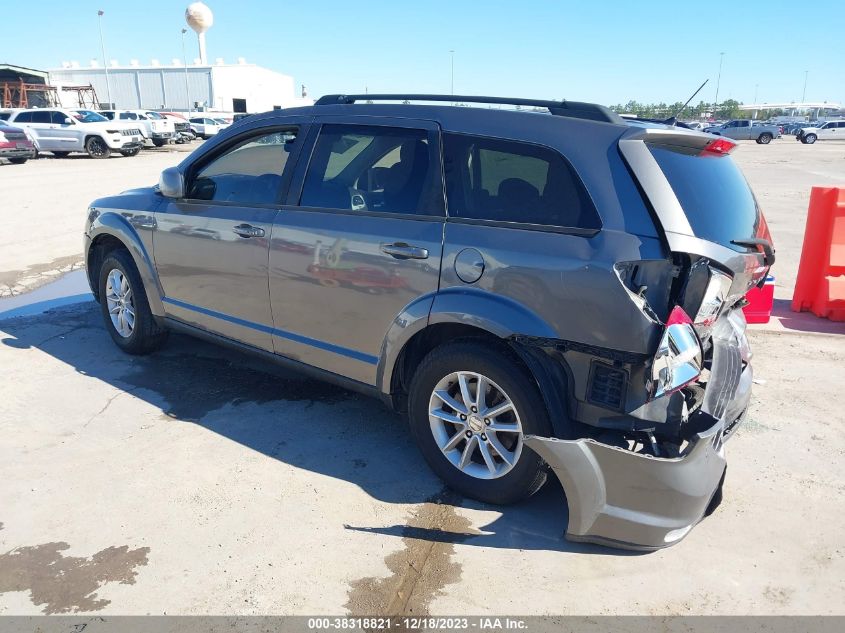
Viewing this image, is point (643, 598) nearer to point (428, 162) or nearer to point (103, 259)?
point (428, 162)

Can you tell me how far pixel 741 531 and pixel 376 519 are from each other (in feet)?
5.60

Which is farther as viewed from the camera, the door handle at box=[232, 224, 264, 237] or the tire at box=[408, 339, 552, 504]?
the door handle at box=[232, 224, 264, 237]

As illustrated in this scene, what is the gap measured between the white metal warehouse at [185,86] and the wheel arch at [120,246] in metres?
67.8

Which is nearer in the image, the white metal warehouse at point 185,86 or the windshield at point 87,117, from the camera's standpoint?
the windshield at point 87,117

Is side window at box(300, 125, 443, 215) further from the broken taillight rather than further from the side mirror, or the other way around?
the broken taillight

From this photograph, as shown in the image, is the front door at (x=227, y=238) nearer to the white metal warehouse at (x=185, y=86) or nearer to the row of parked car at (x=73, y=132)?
the row of parked car at (x=73, y=132)

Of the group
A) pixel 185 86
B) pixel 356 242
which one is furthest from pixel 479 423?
pixel 185 86

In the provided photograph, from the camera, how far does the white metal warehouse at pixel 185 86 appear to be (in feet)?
228

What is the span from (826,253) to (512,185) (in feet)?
14.2

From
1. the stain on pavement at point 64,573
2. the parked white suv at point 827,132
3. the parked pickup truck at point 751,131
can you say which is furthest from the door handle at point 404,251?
the parked white suv at point 827,132

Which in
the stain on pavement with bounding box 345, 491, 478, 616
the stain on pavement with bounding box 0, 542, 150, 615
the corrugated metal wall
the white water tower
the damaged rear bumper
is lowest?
the stain on pavement with bounding box 345, 491, 478, 616

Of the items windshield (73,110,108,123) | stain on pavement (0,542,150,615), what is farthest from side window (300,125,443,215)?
windshield (73,110,108,123)

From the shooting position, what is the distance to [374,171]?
3.65 meters

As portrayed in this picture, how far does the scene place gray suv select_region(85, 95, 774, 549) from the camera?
105 inches
